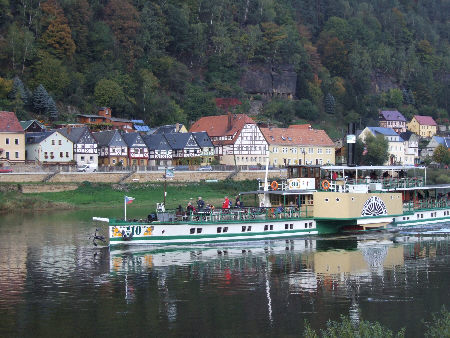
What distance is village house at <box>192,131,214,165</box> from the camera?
100500 millimetres

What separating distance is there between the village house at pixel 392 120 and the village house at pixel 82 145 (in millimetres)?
68277

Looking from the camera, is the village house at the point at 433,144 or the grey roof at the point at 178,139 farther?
the village house at the point at 433,144

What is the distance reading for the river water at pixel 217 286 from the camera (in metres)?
28.6

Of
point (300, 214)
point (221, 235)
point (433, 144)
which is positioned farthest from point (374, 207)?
point (433, 144)

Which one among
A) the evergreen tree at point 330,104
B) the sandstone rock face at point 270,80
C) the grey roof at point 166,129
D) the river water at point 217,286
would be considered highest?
the sandstone rock face at point 270,80

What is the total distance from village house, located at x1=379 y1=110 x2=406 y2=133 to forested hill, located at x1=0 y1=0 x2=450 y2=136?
254 centimetres

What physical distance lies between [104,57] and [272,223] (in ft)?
244

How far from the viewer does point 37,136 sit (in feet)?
290

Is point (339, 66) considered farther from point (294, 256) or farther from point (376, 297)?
point (376, 297)

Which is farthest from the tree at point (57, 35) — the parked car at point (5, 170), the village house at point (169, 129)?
the parked car at point (5, 170)

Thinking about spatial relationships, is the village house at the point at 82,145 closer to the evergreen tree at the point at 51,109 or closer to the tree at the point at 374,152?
the evergreen tree at the point at 51,109

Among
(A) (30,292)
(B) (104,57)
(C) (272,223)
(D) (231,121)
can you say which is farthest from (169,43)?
(A) (30,292)

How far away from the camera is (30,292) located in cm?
3366

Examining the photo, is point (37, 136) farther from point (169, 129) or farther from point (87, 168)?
point (169, 129)
